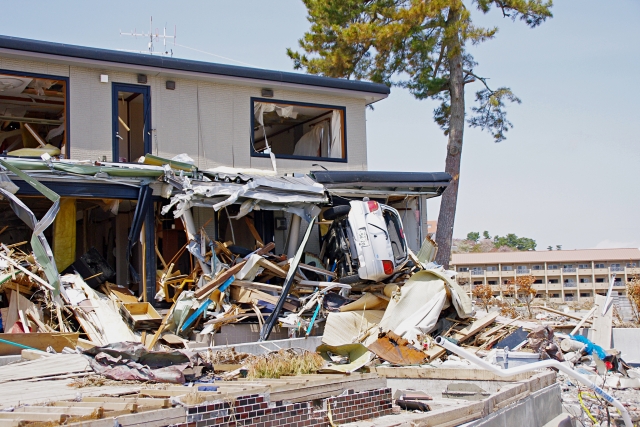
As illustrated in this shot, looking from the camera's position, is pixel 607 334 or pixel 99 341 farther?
pixel 607 334

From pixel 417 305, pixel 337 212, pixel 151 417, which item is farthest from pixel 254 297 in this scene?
pixel 151 417

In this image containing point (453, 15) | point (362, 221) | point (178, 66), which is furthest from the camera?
point (453, 15)

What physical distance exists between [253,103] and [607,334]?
8912mm

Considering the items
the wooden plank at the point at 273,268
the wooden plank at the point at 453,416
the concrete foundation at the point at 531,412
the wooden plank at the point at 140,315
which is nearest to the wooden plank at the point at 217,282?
the wooden plank at the point at 273,268

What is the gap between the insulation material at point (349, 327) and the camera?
43.1ft

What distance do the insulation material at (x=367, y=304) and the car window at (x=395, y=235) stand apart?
3.01 feet

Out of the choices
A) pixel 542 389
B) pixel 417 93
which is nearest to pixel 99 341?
pixel 542 389

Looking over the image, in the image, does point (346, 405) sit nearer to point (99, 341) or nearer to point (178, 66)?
point (99, 341)

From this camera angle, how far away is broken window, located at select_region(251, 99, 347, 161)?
17594 millimetres

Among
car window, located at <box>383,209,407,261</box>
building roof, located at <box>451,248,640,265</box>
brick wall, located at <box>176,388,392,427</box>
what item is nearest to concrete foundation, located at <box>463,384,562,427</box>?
brick wall, located at <box>176,388,392,427</box>

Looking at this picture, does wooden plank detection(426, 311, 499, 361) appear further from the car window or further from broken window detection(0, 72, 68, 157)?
broken window detection(0, 72, 68, 157)

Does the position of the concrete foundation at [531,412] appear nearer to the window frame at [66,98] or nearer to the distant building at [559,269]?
the window frame at [66,98]

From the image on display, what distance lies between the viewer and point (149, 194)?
1426 centimetres

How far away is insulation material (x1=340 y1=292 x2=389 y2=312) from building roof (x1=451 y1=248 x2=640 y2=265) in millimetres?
44165
